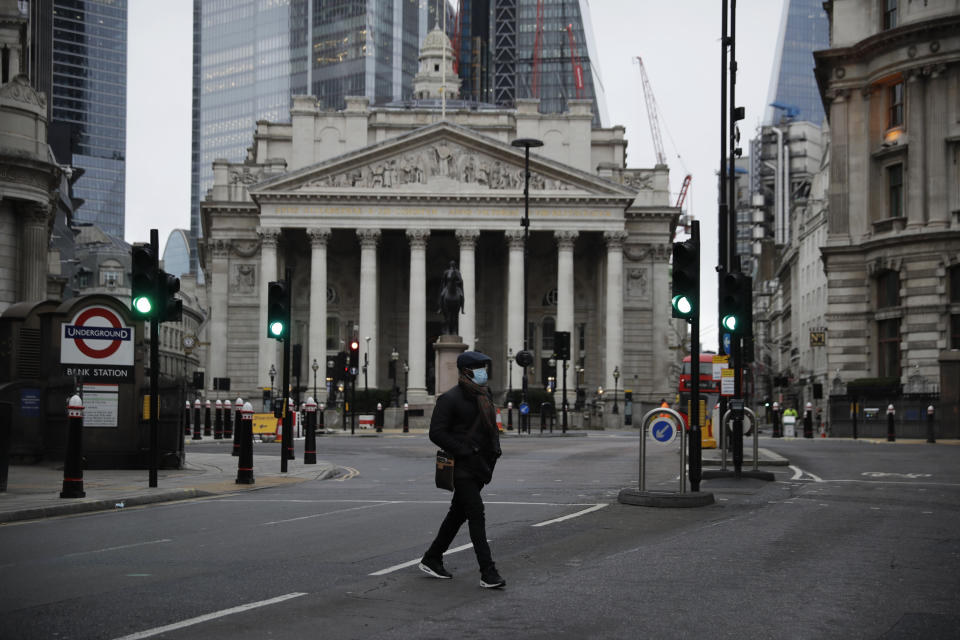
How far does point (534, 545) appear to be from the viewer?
1323 centimetres

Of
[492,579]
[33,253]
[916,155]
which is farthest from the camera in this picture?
[916,155]

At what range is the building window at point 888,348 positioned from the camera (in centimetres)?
5197

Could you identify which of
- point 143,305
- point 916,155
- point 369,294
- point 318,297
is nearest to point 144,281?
point 143,305

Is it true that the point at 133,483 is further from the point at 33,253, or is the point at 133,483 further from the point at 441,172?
the point at 441,172

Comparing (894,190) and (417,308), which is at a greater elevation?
(894,190)

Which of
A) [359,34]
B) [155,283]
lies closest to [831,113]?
[155,283]

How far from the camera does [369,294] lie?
8431 centimetres

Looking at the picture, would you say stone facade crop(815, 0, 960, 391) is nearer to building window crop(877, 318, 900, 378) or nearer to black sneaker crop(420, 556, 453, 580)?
building window crop(877, 318, 900, 378)

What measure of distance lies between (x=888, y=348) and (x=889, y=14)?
14225 mm

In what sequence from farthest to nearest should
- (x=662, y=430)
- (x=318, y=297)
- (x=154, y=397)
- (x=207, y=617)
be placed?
(x=318, y=297), (x=154, y=397), (x=662, y=430), (x=207, y=617)

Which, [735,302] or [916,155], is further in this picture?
[916,155]

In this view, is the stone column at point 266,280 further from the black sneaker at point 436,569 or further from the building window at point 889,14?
the black sneaker at point 436,569

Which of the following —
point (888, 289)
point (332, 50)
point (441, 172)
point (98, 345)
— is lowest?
point (98, 345)

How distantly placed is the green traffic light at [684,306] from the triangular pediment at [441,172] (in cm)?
6628
